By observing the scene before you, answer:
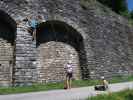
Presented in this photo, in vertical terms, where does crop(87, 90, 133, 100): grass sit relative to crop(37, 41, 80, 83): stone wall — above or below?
below

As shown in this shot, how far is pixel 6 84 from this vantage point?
12.9 metres

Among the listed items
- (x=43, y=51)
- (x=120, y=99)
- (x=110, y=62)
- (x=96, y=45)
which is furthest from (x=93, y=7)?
(x=120, y=99)

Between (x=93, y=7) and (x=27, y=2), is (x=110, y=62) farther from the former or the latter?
(x=27, y=2)

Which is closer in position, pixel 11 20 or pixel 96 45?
pixel 11 20

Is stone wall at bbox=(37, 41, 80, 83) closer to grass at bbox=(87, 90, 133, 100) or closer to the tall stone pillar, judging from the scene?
the tall stone pillar

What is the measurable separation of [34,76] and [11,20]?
3.30m

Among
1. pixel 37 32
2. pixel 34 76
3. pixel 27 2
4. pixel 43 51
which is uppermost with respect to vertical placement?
pixel 27 2

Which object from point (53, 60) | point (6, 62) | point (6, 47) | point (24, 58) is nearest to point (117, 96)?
point (24, 58)

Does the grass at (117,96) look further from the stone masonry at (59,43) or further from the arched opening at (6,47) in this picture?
the arched opening at (6,47)

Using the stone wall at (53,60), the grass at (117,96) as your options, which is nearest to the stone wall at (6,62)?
the stone wall at (53,60)

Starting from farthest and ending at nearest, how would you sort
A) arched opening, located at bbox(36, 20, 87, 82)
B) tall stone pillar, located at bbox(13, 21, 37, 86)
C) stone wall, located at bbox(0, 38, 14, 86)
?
arched opening, located at bbox(36, 20, 87, 82) < stone wall, located at bbox(0, 38, 14, 86) < tall stone pillar, located at bbox(13, 21, 37, 86)

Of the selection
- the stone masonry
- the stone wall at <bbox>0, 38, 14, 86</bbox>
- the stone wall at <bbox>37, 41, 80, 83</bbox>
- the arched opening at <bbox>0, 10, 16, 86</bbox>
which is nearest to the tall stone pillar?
the stone masonry

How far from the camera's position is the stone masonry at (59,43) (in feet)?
43.2

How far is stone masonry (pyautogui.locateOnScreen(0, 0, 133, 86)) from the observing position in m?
13.2
